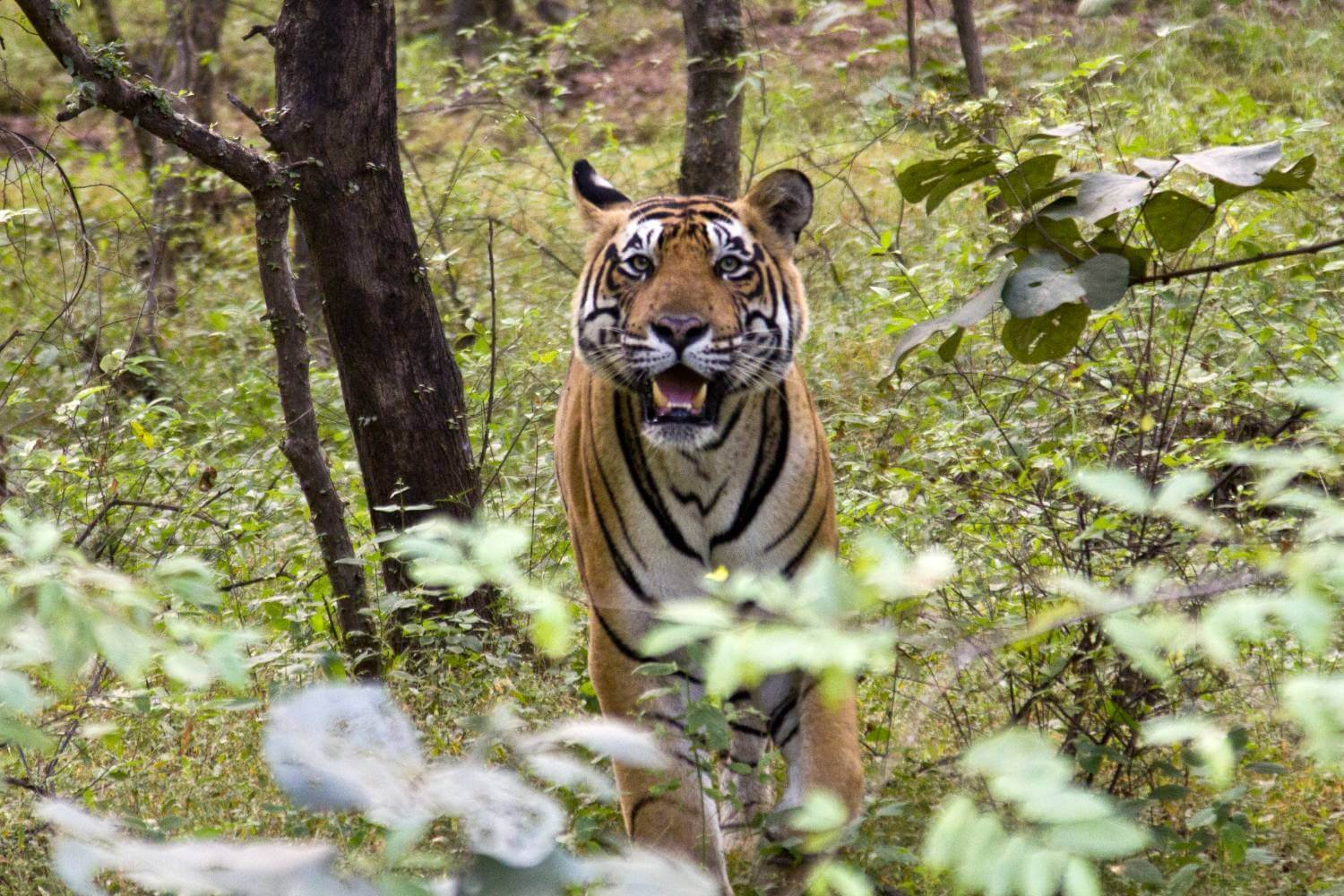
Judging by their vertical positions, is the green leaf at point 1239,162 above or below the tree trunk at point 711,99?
above

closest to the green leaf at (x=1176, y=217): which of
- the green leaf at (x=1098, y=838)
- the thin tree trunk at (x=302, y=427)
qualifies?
the green leaf at (x=1098, y=838)

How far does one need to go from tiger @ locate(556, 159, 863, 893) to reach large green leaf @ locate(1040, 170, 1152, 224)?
958 mm

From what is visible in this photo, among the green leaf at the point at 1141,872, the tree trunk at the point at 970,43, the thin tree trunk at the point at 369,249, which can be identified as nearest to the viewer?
the green leaf at the point at 1141,872

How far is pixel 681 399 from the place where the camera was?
3.74 meters

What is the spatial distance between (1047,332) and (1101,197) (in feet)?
1.32

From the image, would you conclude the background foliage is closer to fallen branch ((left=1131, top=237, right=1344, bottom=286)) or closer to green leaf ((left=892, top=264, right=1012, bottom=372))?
green leaf ((left=892, top=264, right=1012, bottom=372))

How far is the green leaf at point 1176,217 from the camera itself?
10.9ft

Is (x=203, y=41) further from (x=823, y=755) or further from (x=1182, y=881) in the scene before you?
(x=1182, y=881)

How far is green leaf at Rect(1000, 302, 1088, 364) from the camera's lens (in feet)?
11.0

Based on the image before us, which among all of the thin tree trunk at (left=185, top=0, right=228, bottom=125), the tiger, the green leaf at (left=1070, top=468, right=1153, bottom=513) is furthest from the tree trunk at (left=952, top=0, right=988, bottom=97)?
the green leaf at (left=1070, top=468, right=1153, bottom=513)

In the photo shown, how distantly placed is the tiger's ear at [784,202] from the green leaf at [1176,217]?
3.49 feet

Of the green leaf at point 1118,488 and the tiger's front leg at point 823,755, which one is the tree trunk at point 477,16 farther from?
the green leaf at point 1118,488

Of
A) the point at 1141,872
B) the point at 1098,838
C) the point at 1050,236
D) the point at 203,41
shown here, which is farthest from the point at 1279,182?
the point at 203,41

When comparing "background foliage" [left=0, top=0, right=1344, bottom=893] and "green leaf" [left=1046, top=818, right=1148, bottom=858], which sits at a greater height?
"green leaf" [left=1046, top=818, right=1148, bottom=858]
